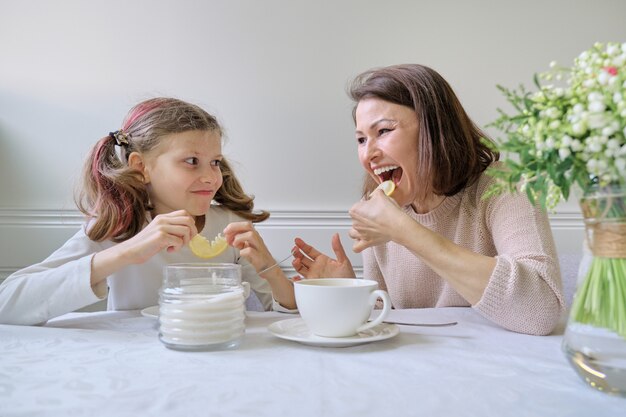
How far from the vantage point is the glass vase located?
543mm

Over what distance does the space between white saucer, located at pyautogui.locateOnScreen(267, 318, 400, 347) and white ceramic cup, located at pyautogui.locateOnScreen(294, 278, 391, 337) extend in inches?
0.6

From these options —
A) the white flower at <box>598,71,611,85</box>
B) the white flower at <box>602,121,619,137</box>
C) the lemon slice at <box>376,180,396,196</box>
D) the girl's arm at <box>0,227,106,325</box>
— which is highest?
the white flower at <box>598,71,611,85</box>

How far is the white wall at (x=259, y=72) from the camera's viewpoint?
6.95 ft

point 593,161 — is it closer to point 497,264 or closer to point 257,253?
point 497,264

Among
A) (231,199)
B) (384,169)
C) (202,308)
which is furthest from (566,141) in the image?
(231,199)

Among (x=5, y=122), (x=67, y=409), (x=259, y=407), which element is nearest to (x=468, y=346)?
(x=259, y=407)

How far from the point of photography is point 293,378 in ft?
2.07

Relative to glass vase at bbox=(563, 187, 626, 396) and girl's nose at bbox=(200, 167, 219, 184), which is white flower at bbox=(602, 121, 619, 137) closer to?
glass vase at bbox=(563, 187, 626, 396)

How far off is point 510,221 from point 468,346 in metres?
0.43

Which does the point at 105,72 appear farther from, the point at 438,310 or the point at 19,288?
the point at 438,310

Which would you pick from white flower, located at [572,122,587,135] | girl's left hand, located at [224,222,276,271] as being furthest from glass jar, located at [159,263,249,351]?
white flower, located at [572,122,587,135]

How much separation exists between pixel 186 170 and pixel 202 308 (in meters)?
0.71

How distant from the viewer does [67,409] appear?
1.73 ft

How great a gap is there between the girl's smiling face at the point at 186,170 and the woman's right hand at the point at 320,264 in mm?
304
